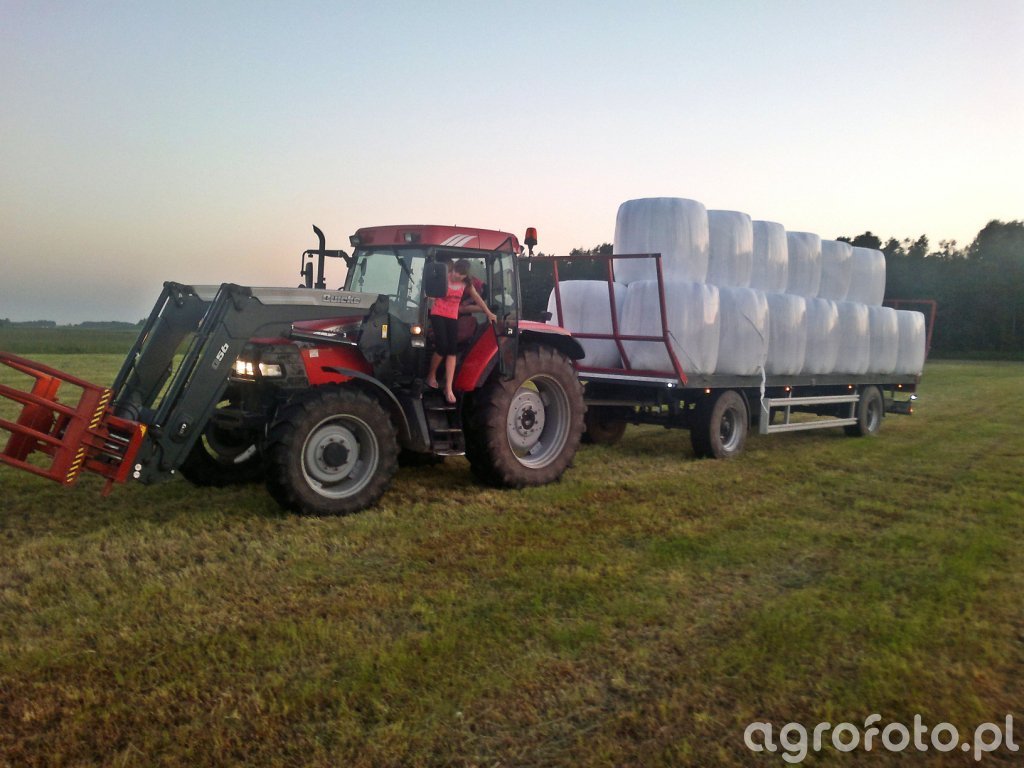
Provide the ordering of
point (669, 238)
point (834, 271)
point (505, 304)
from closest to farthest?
point (505, 304) → point (669, 238) → point (834, 271)

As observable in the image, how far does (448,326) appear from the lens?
7359 millimetres

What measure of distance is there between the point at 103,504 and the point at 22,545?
1.27 meters

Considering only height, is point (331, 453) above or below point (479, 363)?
below

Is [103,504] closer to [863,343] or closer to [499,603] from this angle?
[499,603]

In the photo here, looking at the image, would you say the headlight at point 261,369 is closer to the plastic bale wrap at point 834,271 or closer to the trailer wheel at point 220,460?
the trailer wheel at point 220,460

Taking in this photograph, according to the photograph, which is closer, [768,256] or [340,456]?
[340,456]

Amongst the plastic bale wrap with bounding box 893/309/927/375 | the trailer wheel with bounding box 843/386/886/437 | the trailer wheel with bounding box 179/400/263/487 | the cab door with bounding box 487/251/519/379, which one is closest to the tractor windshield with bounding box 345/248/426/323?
the cab door with bounding box 487/251/519/379

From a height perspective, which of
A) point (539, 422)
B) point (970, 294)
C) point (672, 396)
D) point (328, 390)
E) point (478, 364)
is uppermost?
point (970, 294)

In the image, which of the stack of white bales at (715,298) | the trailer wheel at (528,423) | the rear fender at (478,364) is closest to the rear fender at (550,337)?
the trailer wheel at (528,423)

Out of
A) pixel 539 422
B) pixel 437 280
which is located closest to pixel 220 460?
pixel 437 280

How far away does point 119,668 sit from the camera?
3766 millimetres

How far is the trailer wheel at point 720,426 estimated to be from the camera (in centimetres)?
1011

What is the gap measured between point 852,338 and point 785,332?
1973 millimetres

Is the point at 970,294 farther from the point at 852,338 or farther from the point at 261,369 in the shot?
the point at 261,369
